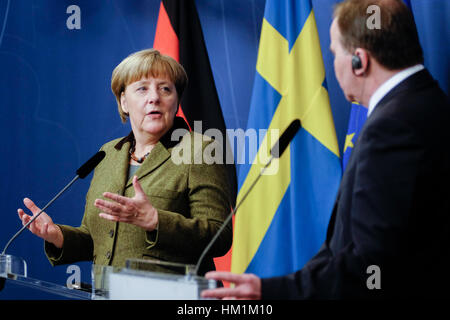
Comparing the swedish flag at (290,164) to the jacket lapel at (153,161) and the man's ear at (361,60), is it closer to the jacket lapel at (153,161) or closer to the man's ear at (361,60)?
the jacket lapel at (153,161)

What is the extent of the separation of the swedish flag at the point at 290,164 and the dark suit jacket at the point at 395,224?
1.30 metres

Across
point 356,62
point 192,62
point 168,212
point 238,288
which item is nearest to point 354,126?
point 192,62

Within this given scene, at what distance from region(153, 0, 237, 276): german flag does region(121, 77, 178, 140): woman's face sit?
2.63 feet

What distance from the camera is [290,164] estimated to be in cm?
252

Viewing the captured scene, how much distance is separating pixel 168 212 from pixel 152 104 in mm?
463

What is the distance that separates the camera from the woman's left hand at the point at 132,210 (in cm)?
147

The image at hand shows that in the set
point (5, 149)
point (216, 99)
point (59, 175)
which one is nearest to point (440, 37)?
point (216, 99)

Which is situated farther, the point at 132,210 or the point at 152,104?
the point at 152,104

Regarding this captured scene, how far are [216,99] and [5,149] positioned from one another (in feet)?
4.90

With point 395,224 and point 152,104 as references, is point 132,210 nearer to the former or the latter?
point 152,104

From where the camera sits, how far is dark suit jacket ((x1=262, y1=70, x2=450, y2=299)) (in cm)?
102

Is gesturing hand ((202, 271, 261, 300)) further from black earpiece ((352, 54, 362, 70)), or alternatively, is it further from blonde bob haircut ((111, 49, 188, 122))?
blonde bob haircut ((111, 49, 188, 122))

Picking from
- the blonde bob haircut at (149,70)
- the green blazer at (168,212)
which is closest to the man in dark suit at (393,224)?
the green blazer at (168,212)
